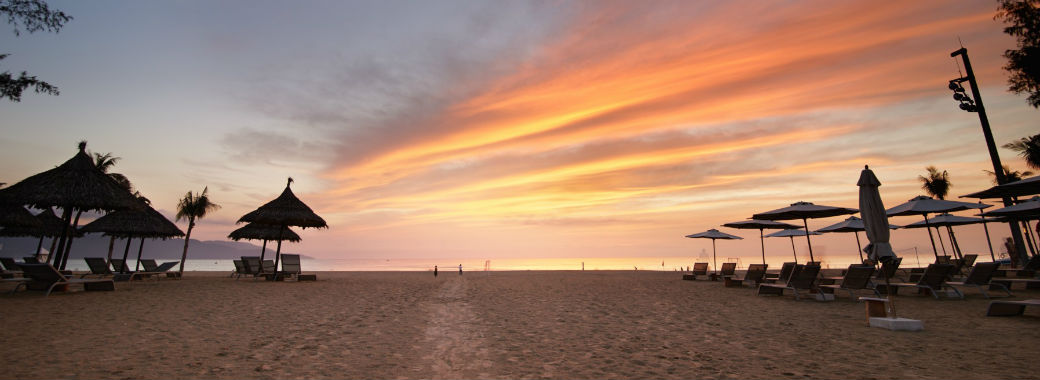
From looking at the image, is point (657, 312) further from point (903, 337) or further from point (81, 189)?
point (81, 189)

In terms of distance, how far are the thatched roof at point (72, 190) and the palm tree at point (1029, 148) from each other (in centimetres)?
3094

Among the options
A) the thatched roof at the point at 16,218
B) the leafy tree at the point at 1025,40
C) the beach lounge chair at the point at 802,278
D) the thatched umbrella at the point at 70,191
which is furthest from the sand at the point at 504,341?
the thatched roof at the point at 16,218

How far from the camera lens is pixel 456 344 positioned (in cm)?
571

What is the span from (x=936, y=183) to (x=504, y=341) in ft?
123

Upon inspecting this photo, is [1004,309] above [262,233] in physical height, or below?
below

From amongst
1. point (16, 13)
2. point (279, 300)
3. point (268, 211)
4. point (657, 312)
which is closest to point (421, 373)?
point (657, 312)

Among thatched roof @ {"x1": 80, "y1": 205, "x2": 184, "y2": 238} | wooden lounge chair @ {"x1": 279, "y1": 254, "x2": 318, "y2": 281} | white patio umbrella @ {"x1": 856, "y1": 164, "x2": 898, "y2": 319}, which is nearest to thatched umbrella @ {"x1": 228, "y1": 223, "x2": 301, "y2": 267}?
thatched roof @ {"x1": 80, "y1": 205, "x2": 184, "y2": 238}

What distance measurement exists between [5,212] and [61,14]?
40.7 ft

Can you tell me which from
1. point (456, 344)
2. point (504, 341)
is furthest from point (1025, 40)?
point (456, 344)

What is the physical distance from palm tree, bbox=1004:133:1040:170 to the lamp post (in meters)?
1.21

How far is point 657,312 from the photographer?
845cm

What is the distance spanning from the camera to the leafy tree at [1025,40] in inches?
500

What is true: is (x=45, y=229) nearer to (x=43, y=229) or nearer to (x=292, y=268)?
(x=43, y=229)

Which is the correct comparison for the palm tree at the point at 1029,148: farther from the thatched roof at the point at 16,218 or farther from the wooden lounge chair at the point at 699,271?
the thatched roof at the point at 16,218
